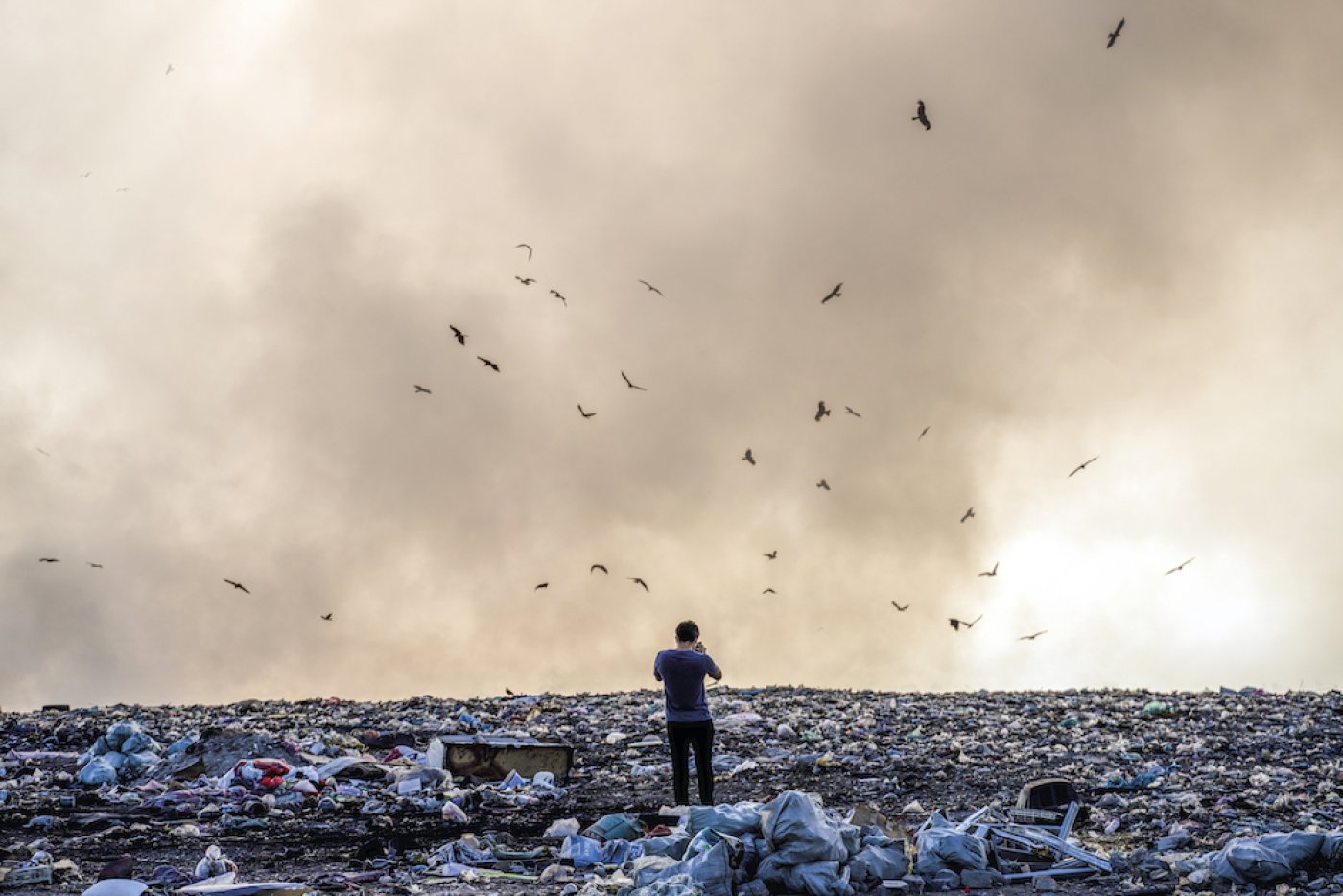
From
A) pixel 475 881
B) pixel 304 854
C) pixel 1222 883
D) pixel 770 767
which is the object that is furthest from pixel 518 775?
pixel 1222 883

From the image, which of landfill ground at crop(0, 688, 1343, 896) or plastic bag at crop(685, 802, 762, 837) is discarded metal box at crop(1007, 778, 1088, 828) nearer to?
landfill ground at crop(0, 688, 1343, 896)

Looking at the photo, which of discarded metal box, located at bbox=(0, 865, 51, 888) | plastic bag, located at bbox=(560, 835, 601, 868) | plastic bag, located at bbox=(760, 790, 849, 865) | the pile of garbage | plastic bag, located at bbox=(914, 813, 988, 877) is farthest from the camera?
the pile of garbage

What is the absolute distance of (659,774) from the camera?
10.3m

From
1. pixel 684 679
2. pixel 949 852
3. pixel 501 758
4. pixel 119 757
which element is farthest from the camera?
pixel 119 757

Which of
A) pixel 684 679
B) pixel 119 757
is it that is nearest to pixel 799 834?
pixel 684 679

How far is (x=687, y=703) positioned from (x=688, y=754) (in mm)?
430

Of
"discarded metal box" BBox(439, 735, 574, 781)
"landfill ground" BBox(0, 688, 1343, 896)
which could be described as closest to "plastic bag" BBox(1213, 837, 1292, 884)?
"landfill ground" BBox(0, 688, 1343, 896)

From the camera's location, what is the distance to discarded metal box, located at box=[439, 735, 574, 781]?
10008 mm

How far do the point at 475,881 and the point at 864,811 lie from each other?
224cm

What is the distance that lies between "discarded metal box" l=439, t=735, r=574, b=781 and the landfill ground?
8.7 inches

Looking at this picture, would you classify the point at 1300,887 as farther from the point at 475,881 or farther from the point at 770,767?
the point at 770,767

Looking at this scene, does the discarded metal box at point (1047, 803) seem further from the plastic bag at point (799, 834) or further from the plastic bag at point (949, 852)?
the plastic bag at point (799, 834)

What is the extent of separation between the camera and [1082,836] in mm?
6898

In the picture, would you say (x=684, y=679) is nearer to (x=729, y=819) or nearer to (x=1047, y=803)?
(x=729, y=819)
